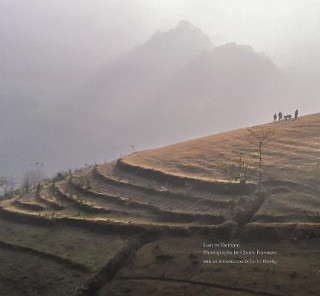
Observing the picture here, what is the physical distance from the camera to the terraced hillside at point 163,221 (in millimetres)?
37250

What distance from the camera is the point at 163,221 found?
4828 centimetres

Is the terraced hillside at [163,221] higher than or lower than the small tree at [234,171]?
lower

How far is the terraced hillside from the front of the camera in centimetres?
3725

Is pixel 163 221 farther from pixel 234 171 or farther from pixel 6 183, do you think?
pixel 6 183

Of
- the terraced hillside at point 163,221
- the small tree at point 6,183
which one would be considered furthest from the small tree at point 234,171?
the small tree at point 6,183

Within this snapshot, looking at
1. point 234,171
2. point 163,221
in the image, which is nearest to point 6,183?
point 234,171

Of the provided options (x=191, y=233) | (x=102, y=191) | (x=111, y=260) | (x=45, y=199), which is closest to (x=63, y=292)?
(x=111, y=260)

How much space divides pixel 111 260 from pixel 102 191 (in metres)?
22.2

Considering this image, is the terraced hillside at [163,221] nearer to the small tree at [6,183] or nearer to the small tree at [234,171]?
the small tree at [234,171]

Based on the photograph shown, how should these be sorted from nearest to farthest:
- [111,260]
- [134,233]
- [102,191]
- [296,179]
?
[111,260]
[134,233]
[296,179]
[102,191]

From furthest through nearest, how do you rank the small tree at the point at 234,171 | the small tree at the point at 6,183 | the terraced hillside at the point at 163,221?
the small tree at the point at 6,183 < the small tree at the point at 234,171 < the terraced hillside at the point at 163,221

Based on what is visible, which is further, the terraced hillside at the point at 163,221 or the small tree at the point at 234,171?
the small tree at the point at 234,171

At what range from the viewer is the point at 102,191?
62.6 m

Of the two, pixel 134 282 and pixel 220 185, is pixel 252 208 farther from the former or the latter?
pixel 134 282
